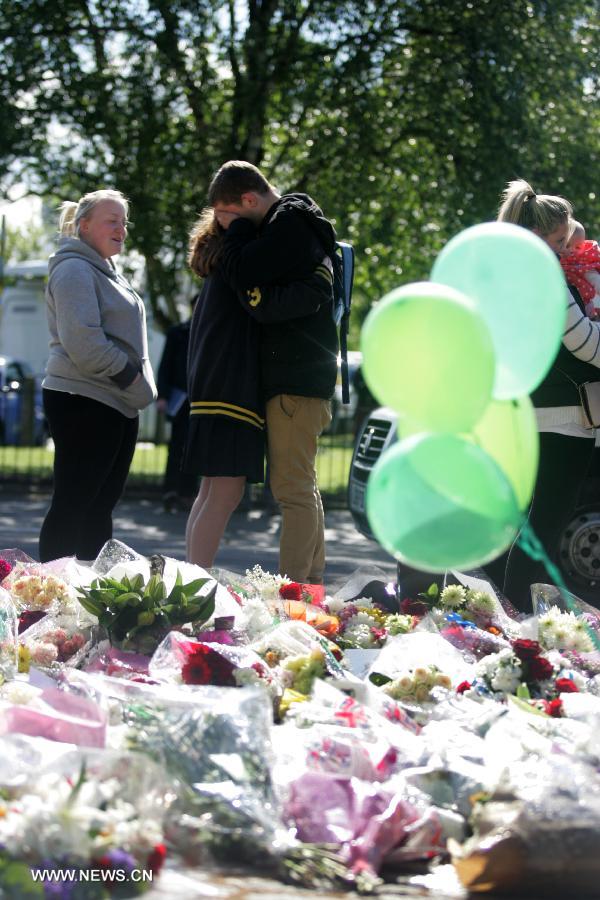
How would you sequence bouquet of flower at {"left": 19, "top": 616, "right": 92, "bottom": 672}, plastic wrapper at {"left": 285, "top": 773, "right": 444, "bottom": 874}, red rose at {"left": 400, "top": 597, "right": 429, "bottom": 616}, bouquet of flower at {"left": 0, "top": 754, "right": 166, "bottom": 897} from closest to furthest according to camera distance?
bouquet of flower at {"left": 0, "top": 754, "right": 166, "bottom": 897}
plastic wrapper at {"left": 285, "top": 773, "right": 444, "bottom": 874}
bouquet of flower at {"left": 19, "top": 616, "right": 92, "bottom": 672}
red rose at {"left": 400, "top": 597, "right": 429, "bottom": 616}

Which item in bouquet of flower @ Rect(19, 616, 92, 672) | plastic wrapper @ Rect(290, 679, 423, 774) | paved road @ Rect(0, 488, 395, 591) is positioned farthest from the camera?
paved road @ Rect(0, 488, 395, 591)

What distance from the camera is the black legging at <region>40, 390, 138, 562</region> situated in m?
5.30

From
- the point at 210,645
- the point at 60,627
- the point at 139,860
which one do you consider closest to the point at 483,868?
the point at 139,860

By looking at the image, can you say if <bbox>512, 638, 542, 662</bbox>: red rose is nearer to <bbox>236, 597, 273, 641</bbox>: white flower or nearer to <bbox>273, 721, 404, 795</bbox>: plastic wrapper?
<bbox>273, 721, 404, 795</bbox>: plastic wrapper

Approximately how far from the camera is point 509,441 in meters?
3.31

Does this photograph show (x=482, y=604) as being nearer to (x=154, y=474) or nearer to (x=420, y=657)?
(x=420, y=657)

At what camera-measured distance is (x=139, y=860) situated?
2598 millimetres

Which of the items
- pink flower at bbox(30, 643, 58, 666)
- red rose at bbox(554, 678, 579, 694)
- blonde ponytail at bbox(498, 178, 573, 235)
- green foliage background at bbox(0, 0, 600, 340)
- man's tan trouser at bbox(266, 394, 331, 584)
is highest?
green foliage background at bbox(0, 0, 600, 340)

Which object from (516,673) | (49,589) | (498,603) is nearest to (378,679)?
(516,673)

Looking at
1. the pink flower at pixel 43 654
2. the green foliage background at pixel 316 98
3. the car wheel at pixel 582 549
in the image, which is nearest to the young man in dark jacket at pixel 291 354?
the pink flower at pixel 43 654

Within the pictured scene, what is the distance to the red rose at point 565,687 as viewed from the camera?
3768 mm

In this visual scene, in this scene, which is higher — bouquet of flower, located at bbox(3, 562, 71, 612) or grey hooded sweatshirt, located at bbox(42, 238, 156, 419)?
grey hooded sweatshirt, located at bbox(42, 238, 156, 419)

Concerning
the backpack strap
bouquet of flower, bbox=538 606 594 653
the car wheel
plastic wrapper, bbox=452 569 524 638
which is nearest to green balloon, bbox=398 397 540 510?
bouquet of flower, bbox=538 606 594 653

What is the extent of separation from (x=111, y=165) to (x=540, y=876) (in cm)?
1299
